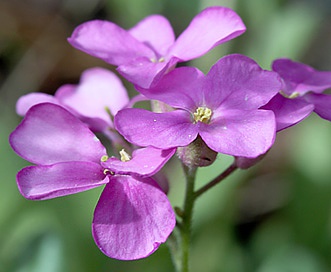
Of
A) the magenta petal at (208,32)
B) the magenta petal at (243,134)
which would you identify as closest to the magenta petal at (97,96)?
the magenta petal at (208,32)

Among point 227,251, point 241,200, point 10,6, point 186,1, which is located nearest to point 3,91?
point 10,6

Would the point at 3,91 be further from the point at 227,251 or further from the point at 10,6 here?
the point at 227,251

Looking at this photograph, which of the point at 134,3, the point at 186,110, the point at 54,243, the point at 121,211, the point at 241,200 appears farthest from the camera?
the point at 134,3

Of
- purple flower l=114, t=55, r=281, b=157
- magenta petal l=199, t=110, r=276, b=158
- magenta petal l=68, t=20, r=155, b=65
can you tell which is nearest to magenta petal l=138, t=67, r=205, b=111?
purple flower l=114, t=55, r=281, b=157

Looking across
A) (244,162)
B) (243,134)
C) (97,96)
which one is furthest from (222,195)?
(243,134)

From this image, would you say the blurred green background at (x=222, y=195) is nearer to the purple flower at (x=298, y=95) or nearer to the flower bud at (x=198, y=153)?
the purple flower at (x=298, y=95)
